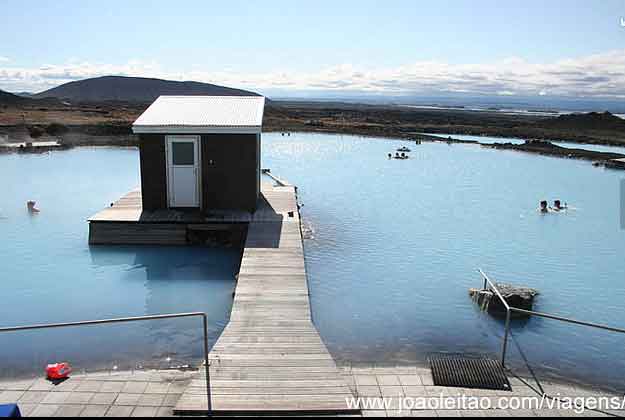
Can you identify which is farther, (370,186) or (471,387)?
(370,186)

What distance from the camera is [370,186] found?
1959 cm

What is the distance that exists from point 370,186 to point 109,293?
40.7 feet

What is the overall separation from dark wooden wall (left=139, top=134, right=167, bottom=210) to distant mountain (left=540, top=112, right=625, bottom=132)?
157 feet

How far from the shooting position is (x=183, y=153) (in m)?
11.9

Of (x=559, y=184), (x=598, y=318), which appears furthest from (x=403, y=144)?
(x=598, y=318)

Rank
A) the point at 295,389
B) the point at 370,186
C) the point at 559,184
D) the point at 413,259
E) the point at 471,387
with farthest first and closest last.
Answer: the point at 559,184 → the point at 370,186 → the point at 413,259 → the point at 471,387 → the point at 295,389

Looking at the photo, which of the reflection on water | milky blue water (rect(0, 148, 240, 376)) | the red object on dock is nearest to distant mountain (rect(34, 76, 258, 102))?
the reflection on water

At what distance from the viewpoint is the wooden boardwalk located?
4.89m

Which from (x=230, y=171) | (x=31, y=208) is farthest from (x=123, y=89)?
(x=230, y=171)

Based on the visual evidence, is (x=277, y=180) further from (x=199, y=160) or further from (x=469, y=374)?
(x=469, y=374)

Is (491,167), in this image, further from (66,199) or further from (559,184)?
(66,199)

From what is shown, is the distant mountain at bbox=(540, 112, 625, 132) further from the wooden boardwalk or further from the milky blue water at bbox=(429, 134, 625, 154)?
the wooden boardwalk

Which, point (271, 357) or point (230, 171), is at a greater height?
point (230, 171)

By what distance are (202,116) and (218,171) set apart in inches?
58.6
